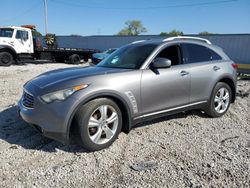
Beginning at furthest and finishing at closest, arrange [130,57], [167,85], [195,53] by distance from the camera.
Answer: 1. [195,53]
2. [130,57]
3. [167,85]

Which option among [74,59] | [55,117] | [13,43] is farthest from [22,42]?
[55,117]

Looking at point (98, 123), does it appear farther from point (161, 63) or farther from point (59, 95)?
point (161, 63)

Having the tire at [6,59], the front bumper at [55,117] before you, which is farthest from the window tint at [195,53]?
the tire at [6,59]

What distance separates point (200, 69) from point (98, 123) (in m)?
2.31

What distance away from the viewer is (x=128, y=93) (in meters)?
3.91

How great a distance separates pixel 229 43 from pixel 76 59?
519 inches

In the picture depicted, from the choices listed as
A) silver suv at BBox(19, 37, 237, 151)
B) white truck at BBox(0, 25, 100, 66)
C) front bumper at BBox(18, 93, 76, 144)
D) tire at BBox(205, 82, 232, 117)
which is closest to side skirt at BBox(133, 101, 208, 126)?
silver suv at BBox(19, 37, 237, 151)

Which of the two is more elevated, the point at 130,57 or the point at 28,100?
the point at 130,57

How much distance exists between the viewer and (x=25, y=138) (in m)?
4.18

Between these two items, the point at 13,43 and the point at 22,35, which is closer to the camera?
the point at 13,43

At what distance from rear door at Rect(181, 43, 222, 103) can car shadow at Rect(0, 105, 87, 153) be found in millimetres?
2371

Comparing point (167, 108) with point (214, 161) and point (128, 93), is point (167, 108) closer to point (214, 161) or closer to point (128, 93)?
point (128, 93)

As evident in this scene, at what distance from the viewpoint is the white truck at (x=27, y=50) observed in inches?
618

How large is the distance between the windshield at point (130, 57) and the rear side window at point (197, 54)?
0.71 m
